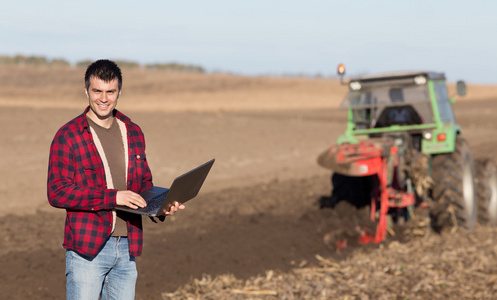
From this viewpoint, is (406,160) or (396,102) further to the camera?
(396,102)

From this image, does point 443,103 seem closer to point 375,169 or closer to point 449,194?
point 449,194

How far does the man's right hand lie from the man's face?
432mm

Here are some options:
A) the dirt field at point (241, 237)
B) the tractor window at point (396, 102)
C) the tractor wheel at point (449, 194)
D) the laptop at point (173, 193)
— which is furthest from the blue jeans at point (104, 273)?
the tractor window at point (396, 102)

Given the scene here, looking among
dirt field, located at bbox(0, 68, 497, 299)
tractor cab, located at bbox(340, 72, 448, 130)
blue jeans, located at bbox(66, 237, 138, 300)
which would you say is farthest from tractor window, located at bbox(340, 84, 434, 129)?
blue jeans, located at bbox(66, 237, 138, 300)

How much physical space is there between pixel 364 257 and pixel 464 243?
1550mm

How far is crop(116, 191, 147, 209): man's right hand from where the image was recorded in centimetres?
322

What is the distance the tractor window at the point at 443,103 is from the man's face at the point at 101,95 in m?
6.64

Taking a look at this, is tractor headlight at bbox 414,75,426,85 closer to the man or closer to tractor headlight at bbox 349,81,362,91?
tractor headlight at bbox 349,81,362,91

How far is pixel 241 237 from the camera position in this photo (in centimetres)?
878

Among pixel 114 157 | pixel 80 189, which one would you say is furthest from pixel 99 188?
pixel 114 157

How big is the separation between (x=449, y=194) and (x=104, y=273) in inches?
→ 231

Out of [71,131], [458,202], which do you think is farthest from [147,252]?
[71,131]

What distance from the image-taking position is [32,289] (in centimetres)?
623

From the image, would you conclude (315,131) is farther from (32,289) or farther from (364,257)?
(32,289)
